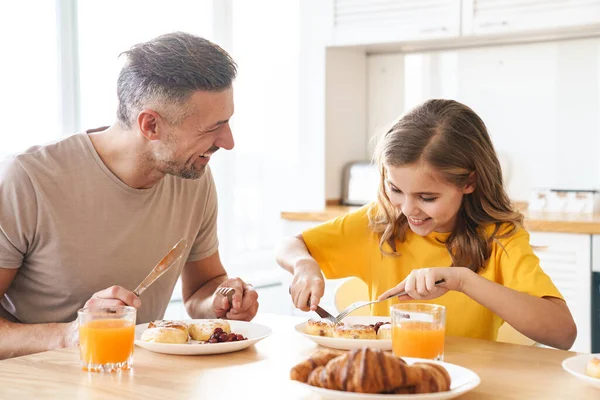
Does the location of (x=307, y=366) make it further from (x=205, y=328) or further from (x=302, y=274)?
(x=302, y=274)

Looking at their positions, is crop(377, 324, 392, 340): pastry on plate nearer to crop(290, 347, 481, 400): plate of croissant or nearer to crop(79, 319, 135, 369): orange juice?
crop(290, 347, 481, 400): plate of croissant

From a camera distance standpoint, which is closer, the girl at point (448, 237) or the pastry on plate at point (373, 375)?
the pastry on plate at point (373, 375)

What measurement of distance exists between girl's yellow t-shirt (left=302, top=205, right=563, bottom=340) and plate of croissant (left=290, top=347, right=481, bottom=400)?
667 mm

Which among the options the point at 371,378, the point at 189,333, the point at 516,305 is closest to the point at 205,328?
the point at 189,333

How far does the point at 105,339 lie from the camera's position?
129cm

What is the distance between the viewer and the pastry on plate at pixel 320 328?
1.51 m

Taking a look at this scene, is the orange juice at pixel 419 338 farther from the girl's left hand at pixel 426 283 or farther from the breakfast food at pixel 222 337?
the breakfast food at pixel 222 337

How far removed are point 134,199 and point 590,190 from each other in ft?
7.86

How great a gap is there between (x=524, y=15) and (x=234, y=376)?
104 inches

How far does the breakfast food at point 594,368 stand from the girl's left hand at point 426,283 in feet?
1.11

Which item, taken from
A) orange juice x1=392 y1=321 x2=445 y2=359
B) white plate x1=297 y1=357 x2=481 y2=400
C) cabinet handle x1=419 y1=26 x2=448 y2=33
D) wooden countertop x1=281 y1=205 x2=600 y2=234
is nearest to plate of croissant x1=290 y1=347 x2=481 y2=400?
white plate x1=297 y1=357 x2=481 y2=400

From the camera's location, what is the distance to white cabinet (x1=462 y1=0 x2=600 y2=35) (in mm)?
3258

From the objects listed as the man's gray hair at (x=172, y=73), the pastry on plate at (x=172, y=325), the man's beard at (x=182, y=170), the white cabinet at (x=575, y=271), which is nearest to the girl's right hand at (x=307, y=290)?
the pastry on plate at (x=172, y=325)

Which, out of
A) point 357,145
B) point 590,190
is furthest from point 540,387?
point 357,145
